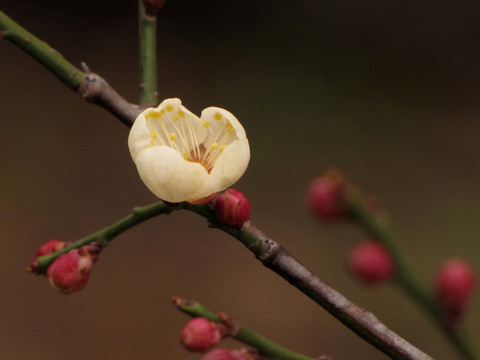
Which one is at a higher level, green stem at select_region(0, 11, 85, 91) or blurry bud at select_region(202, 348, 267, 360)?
green stem at select_region(0, 11, 85, 91)

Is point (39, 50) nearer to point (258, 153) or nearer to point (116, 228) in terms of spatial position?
point (116, 228)

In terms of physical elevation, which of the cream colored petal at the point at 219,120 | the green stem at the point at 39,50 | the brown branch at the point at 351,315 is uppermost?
the cream colored petal at the point at 219,120

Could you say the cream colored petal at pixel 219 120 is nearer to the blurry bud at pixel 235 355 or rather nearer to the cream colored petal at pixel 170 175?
the cream colored petal at pixel 170 175

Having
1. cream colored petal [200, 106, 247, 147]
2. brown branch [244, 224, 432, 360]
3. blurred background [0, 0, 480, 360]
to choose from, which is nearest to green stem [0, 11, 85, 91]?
cream colored petal [200, 106, 247, 147]

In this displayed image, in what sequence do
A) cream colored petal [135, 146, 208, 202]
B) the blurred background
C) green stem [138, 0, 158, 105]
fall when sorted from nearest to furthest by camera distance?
1. cream colored petal [135, 146, 208, 202]
2. green stem [138, 0, 158, 105]
3. the blurred background

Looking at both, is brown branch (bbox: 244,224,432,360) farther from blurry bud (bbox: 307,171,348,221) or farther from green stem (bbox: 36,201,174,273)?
blurry bud (bbox: 307,171,348,221)

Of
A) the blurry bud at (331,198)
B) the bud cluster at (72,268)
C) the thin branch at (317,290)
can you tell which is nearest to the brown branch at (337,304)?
the thin branch at (317,290)

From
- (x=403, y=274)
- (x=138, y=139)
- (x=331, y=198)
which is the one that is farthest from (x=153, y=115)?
(x=403, y=274)
